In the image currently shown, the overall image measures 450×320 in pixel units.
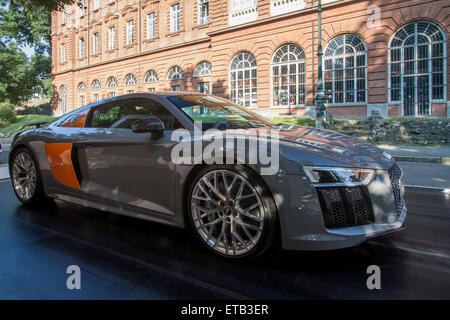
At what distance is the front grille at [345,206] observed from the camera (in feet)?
7.98

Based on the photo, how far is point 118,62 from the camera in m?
32.8

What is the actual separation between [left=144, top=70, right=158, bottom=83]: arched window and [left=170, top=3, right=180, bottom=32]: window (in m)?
3.89

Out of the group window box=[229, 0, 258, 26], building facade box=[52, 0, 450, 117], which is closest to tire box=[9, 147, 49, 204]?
building facade box=[52, 0, 450, 117]

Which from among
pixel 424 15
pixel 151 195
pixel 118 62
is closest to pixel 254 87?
pixel 424 15

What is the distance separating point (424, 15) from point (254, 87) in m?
9.96

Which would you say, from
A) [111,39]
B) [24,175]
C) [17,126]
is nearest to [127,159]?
[24,175]

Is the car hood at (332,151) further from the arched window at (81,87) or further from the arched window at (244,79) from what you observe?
the arched window at (81,87)

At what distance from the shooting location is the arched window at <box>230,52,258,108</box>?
22.7 m

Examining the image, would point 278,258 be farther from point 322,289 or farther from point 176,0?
point 176,0

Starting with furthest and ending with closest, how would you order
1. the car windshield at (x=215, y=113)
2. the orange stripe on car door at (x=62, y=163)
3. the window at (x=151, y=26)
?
the window at (x=151, y=26) → the orange stripe on car door at (x=62, y=163) → the car windshield at (x=215, y=113)

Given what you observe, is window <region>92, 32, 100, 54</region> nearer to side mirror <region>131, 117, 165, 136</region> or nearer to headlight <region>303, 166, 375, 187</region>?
side mirror <region>131, 117, 165, 136</region>

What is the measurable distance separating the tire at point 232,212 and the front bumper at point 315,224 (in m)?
0.12

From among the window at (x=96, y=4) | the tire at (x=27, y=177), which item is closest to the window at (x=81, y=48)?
the window at (x=96, y=4)

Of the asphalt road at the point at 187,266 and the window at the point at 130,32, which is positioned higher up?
the window at the point at 130,32
